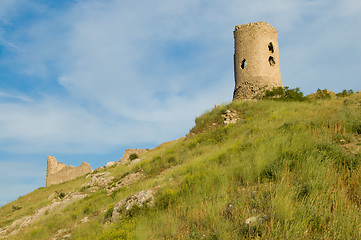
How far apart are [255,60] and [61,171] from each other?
30989 mm

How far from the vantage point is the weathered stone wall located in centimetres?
3407

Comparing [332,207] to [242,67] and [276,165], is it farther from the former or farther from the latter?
[242,67]

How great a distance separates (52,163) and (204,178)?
37.2 metres

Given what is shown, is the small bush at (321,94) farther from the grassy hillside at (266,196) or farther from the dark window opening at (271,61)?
the grassy hillside at (266,196)

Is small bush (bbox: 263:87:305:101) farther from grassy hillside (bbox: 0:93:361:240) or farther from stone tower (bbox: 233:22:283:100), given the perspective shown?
grassy hillside (bbox: 0:93:361:240)

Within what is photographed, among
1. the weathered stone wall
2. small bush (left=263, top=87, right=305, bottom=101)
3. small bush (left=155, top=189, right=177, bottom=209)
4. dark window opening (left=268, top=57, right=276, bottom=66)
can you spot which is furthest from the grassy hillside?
the weathered stone wall

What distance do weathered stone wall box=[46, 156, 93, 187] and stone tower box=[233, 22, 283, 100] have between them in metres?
23.2

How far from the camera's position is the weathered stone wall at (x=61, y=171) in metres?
34.1

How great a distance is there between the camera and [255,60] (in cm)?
2166

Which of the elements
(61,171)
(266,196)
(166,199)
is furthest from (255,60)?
(61,171)

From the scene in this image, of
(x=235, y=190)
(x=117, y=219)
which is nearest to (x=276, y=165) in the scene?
(x=235, y=190)

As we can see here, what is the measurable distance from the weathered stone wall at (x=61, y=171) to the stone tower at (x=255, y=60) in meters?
23.2

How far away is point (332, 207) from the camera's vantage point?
14.0ft

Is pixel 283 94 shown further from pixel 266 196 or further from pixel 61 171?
pixel 61 171
